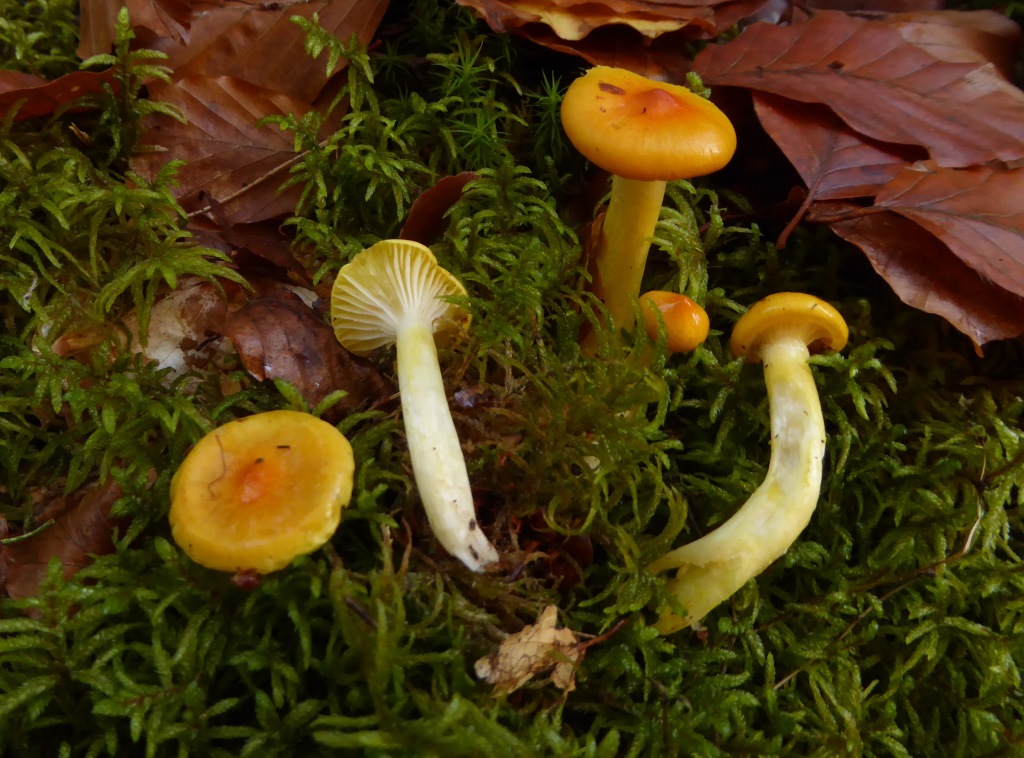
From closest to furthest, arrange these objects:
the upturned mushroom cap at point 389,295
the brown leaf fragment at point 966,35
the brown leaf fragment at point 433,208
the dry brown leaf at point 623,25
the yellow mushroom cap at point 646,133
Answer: the yellow mushroom cap at point 646,133 → the upturned mushroom cap at point 389,295 → the brown leaf fragment at point 433,208 → the dry brown leaf at point 623,25 → the brown leaf fragment at point 966,35

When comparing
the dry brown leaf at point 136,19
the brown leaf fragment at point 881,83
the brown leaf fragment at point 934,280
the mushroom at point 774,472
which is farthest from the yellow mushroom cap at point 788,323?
the dry brown leaf at point 136,19

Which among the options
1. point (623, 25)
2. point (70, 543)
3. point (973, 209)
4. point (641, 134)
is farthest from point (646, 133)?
point (70, 543)

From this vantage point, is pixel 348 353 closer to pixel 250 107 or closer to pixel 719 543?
pixel 250 107

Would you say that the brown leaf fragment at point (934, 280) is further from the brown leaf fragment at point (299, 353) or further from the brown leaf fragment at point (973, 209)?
the brown leaf fragment at point (299, 353)

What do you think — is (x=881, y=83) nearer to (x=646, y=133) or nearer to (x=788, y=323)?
(x=788, y=323)

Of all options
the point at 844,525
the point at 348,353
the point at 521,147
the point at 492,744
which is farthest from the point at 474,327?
the point at 844,525

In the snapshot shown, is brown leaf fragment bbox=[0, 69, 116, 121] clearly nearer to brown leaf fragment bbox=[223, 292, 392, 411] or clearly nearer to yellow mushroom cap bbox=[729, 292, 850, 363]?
brown leaf fragment bbox=[223, 292, 392, 411]

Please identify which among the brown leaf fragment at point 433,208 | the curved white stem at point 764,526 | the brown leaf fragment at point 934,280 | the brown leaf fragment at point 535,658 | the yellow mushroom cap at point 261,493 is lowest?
the brown leaf fragment at point 535,658
